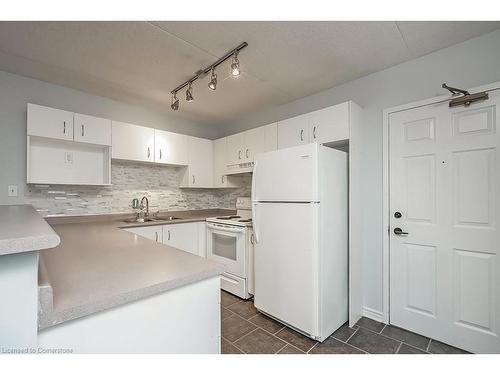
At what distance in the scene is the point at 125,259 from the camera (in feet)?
3.79

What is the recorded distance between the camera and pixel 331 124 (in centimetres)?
224

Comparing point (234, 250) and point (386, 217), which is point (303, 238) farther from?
point (234, 250)

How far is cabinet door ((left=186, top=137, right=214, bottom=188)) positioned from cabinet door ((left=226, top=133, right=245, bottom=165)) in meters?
0.39

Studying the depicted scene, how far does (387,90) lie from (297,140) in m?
0.93

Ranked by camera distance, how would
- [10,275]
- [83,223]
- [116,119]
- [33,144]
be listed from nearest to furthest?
1. [10,275]
2. [33,144]
3. [83,223]
4. [116,119]

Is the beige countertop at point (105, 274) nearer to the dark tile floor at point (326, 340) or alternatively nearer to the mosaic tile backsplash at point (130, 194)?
the dark tile floor at point (326, 340)

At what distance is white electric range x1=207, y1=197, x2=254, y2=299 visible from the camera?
2.63 meters

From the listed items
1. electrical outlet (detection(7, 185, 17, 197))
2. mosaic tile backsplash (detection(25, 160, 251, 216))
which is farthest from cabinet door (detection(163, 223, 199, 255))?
electrical outlet (detection(7, 185, 17, 197))

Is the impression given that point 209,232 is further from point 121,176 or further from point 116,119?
point 116,119

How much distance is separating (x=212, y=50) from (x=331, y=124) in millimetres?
1243

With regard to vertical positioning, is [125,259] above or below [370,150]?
below

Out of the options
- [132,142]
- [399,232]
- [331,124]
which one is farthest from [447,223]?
[132,142]

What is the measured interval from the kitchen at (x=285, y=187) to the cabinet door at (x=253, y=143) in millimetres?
37
